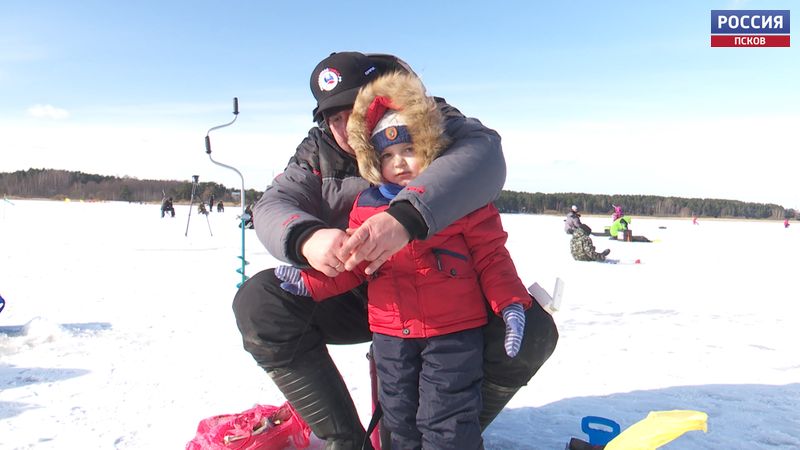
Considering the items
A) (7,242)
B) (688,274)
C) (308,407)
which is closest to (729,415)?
(308,407)

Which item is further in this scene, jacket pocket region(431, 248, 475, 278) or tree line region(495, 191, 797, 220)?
tree line region(495, 191, 797, 220)

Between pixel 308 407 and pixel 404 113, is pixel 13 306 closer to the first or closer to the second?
pixel 308 407

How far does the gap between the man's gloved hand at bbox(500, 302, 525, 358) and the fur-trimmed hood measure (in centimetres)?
51

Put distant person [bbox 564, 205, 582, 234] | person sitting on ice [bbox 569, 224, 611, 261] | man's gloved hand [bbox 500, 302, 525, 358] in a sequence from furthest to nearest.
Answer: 1. distant person [bbox 564, 205, 582, 234]
2. person sitting on ice [bbox 569, 224, 611, 261]
3. man's gloved hand [bbox 500, 302, 525, 358]

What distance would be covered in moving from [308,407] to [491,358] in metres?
0.65

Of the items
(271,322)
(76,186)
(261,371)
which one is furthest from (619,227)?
(76,186)

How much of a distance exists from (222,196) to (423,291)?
73.8 meters

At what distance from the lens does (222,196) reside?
71812mm

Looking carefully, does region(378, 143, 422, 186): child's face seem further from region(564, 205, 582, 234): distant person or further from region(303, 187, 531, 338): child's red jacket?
region(564, 205, 582, 234): distant person

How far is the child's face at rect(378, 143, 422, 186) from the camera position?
1.77 metres

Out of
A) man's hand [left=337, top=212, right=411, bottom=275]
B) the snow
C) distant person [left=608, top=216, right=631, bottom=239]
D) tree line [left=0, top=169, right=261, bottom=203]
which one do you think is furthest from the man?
tree line [left=0, top=169, right=261, bottom=203]

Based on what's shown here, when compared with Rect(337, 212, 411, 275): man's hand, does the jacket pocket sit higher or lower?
lower

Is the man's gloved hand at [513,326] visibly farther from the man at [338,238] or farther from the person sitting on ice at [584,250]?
the person sitting on ice at [584,250]

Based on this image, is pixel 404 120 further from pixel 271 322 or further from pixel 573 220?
pixel 573 220
